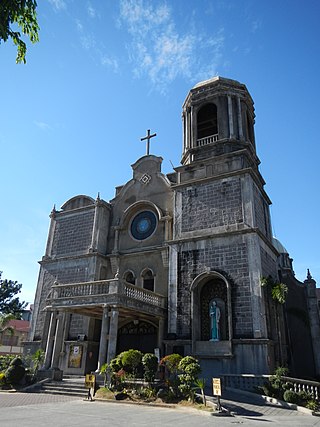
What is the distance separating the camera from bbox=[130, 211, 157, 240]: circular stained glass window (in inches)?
923

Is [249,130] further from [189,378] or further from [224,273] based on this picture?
[189,378]

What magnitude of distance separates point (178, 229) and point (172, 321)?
5255 millimetres

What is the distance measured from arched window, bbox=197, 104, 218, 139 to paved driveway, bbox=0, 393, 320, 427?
1757 centimetres

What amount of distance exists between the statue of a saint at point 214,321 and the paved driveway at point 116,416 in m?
5.15

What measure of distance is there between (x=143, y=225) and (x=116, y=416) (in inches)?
577

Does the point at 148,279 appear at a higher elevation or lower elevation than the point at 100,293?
higher

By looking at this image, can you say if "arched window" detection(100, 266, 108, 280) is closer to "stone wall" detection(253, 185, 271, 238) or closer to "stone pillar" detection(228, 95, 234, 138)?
"stone wall" detection(253, 185, 271, 238)

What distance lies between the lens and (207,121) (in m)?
24.3

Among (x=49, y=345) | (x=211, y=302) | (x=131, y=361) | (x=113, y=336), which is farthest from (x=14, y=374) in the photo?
(x=211, y=302)

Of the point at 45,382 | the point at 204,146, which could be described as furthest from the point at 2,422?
the point at 204,146

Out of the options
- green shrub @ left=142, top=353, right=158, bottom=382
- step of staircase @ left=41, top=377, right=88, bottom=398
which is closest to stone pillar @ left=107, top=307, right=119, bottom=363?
step of staircase @ left=41, top=377, right=88, bottom=398

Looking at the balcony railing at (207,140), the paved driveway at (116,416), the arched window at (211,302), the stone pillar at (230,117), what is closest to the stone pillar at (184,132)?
the balcony railing at (207,140)

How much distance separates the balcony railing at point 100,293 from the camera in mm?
17328

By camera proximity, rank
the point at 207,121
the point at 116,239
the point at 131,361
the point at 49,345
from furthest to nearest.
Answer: the point at 207,121, the point at 116,239, the point at 49,345, the point at 131,361
